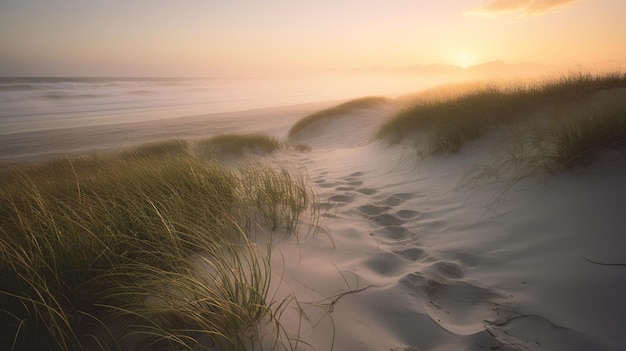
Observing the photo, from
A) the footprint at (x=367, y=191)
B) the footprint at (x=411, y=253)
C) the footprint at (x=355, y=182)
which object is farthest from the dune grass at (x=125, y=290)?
the footprint at (x=355, y=182)

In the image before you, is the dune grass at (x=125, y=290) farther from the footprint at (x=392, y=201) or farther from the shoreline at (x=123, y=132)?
the shoreline at (x=123, y=132)

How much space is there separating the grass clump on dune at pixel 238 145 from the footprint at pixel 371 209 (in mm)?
5024

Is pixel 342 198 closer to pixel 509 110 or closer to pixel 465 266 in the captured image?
pixel 465 266

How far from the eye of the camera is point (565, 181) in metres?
2.41

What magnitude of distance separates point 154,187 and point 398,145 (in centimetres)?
464

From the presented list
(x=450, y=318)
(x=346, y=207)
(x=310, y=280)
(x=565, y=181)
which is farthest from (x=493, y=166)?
(x=310, y=280)

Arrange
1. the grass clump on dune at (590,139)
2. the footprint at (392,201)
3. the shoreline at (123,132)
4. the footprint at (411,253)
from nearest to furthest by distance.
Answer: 1. the footprint at (411,253)
2. the grass clump on dune at (590,139)
3. the footprint at (392,201)
4. the shoreline at (123,132)

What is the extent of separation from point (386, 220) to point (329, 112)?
393 inches

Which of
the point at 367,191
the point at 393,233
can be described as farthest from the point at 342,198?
the point at 393,233

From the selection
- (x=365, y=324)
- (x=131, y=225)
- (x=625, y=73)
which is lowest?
(x=365, y=324)

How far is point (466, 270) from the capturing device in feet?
6.30

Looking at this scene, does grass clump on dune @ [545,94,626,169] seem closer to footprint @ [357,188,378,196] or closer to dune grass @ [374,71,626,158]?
dune grass @ [374,71,626,158]

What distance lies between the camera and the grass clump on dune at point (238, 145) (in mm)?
7637

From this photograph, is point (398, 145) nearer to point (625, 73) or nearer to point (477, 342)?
point (625, 73)
